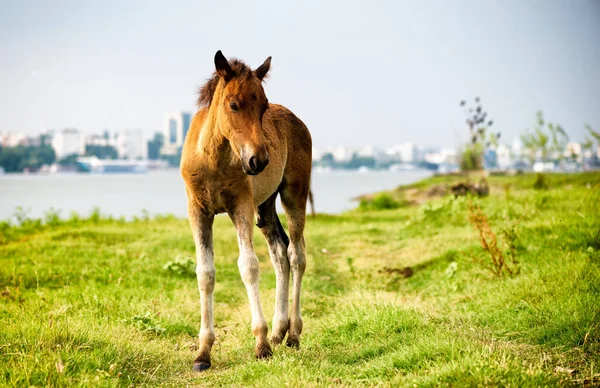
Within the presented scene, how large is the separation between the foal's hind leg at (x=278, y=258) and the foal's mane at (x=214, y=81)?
4.32 ft

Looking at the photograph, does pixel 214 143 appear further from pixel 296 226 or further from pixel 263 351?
pixel 263 351

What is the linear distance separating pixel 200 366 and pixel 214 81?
8.23 feet

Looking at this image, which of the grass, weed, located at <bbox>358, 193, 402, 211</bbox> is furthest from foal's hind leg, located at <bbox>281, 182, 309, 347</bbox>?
weed, located at <bbox>358, 193, 402, 211</bbox>

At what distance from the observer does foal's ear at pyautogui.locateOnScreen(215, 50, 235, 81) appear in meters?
4.99

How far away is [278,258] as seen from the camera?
633 cm

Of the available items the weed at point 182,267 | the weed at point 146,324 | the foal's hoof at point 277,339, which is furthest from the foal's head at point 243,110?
the weed at point 182,267

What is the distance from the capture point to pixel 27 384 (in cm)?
416

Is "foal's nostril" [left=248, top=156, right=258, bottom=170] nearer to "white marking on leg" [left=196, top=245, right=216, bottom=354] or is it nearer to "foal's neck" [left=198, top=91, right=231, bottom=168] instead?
"foal's neck" [left=198, top=91, right=231, bottom=168]

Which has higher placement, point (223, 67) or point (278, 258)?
point (223, 67)

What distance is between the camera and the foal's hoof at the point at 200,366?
17.1ft

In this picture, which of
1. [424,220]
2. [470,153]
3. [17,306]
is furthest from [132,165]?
[17,306]

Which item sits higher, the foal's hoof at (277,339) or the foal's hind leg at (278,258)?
the foal's hind leg at (278,258)

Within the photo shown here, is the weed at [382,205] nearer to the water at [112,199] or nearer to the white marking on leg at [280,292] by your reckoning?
the water at [112,199]

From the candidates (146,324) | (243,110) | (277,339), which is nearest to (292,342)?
(277,339)
